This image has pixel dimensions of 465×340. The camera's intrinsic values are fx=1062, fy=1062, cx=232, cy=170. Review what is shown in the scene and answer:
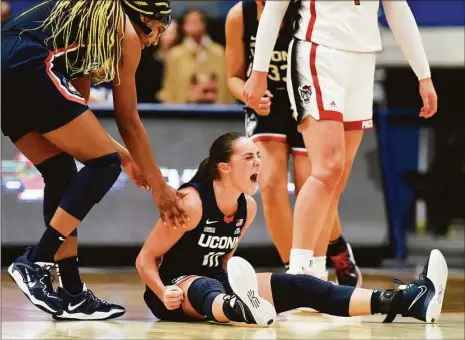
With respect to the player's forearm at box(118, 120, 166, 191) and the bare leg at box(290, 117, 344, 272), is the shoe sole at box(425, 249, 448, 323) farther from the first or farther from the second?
the player's forearm at box(118, 120, 166, 191)

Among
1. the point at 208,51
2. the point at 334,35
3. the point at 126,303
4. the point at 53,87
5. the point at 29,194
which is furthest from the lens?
the point at 208,51

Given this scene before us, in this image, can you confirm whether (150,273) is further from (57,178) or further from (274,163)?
(274,163)

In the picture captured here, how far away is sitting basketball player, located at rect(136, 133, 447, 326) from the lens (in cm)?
387

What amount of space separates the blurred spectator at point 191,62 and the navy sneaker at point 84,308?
473 centimetres

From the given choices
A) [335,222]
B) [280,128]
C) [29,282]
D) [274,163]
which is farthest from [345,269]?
[29,282]

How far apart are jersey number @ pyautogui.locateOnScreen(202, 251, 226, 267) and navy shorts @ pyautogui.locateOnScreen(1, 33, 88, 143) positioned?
75 cm

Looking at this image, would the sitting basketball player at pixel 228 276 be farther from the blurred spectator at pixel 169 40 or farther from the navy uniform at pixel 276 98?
the blurred spectator at pixel 169 40

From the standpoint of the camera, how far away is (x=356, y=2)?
4.39m

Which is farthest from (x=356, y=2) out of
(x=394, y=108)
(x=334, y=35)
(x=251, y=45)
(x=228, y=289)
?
(x=394, y=108)

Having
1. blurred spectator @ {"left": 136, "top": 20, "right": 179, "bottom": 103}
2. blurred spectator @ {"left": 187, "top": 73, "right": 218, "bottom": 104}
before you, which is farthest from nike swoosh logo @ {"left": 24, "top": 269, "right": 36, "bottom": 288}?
blurred spectator @ {"left": 136, "top": 20, "right": 179, "bottom": 103}

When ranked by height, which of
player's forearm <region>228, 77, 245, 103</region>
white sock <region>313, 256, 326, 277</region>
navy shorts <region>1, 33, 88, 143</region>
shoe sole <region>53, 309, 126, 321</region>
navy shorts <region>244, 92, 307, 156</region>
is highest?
navy shorts <region>1, 33, 88, 143</region>

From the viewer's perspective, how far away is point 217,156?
425 centimetres

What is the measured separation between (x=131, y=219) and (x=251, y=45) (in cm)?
228

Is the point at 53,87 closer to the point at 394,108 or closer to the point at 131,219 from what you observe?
the point at 131,219
